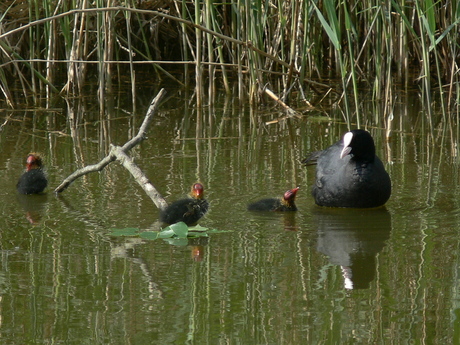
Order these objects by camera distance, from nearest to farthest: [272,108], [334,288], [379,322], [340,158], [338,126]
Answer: [379,322] < [334,288] < [340,158] < [338,126] < [272,108]

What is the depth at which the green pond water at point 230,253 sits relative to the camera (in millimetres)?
3094

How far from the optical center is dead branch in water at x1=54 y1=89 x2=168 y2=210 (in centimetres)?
470

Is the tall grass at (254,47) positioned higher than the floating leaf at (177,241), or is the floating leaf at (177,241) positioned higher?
the tall grass at (254,47)

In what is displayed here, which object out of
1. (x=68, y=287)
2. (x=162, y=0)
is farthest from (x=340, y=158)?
(x=162, y=0)

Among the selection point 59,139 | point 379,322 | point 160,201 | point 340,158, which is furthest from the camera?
point 59,139

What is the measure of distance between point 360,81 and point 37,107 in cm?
326

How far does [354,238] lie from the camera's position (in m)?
4.36

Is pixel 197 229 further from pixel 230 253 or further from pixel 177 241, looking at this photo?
pixel 230 253

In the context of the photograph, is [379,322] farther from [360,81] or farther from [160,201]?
[360,81]

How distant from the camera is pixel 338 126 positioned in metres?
7.31

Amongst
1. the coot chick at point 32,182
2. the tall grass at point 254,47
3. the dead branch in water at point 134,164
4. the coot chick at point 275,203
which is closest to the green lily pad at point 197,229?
the dead branch in water at point 134,164

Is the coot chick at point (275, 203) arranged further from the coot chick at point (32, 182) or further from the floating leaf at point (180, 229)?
the coot chick at point (32, 182)

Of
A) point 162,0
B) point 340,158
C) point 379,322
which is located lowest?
point 379,322

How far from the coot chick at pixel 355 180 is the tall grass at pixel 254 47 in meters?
1.60
